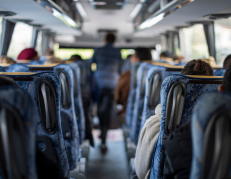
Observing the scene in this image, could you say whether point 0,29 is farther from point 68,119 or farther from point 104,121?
point 68,119

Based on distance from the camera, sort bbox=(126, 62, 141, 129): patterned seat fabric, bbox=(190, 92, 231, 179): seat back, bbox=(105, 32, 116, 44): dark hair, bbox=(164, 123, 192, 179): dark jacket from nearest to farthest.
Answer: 1. bbox=(190, 92, 231, 179): seat back
2. bbox=(164, 123, 192, 179): dark jacket
3. bbox=(126, 62, 141, 129): patterned seat fabric
4. bbox=(105, 32, 116, 44): dark hair

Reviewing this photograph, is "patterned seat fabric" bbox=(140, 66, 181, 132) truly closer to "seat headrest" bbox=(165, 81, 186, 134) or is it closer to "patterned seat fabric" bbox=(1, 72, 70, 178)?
"seat headrest" bbox=(165, 81, 186, 134)

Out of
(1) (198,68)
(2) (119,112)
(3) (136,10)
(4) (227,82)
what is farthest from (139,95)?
(3) (136,10)

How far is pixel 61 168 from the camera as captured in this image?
1744 mm

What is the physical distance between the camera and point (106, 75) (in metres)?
5.12

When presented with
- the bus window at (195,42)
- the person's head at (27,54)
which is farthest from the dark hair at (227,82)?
the bus window at (195,42)

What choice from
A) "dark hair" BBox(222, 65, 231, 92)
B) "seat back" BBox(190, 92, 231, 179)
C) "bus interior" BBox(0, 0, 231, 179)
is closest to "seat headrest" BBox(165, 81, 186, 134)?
"bus interior" BBox(0, 0, 231, 179)

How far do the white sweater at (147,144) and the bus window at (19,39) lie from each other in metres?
5.17

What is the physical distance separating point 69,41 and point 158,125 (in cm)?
1271

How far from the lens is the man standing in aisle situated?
4988 millimetres

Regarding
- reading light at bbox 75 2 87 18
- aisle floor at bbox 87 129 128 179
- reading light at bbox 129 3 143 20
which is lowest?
aisle floor at bbox 87 129 128 179

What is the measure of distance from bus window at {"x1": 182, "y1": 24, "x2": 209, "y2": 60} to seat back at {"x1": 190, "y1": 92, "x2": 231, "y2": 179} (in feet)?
20.5

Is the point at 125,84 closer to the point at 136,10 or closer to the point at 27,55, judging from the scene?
the point at 27,55

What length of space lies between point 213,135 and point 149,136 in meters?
0.94
